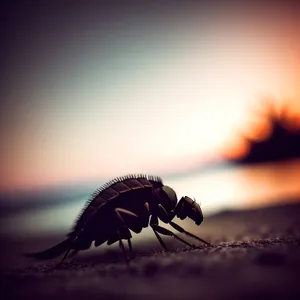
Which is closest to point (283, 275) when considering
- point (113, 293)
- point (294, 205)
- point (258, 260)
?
point (258, 260)

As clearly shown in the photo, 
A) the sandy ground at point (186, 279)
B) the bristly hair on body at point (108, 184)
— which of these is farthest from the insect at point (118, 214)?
the sandy ground at point (186, 279)

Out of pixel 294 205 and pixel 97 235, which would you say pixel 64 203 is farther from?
pixel 97 235

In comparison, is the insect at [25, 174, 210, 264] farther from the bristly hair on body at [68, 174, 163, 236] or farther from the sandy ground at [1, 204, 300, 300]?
the sandy ground at [1, 204, 300, 300]

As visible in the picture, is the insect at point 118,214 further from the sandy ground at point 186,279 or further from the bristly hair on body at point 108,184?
the sandy ground at point 186,279

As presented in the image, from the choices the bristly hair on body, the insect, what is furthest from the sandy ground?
the bristly hair on body

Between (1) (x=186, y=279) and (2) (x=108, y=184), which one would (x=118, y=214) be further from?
(1) (x=186, y=279)

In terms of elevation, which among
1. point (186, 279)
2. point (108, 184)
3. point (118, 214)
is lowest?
point (186, 279)

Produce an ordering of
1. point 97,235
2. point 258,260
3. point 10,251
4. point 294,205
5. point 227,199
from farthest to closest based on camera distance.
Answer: point 227,199 → point 10,251 → point 294,205 → point 97,235 → point 258,260

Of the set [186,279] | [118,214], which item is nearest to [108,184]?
[118,214]
